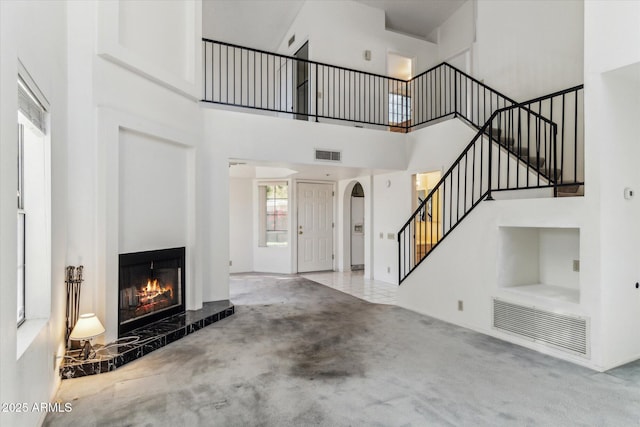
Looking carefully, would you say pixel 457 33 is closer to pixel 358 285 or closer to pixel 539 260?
pixel 539 260

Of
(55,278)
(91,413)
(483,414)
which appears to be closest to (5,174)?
(55,278)

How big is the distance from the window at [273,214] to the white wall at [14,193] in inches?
→ 223

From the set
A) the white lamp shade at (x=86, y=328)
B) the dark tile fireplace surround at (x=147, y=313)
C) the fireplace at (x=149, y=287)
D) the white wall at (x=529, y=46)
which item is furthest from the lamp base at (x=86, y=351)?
the white wall at (x=529, y=46)

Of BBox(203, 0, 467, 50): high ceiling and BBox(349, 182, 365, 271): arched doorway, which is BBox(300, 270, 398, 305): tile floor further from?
BBox(203, 0, 467, 50): high ceiling

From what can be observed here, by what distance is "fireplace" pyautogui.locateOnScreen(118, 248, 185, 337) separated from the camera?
3.93 m

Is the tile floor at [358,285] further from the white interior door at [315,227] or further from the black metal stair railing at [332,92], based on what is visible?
the black metal stair railing at [332,92]

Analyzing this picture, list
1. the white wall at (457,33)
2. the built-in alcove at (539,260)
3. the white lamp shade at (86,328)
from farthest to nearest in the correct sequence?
the white wall at (457,33)
the built-in alcove at (539,260)
the white lamp shade at (86,328)

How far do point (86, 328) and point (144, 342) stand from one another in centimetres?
67

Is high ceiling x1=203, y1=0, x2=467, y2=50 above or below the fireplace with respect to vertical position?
above

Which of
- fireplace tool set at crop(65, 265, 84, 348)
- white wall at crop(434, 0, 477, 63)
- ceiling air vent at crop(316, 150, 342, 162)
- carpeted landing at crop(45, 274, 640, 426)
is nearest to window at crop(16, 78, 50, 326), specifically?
fireplace tool set at crop(65, 265, 84, 348)

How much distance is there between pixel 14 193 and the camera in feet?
6.17

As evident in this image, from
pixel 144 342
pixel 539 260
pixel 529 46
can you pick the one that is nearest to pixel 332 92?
pixel 529 46

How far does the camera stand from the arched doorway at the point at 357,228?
31.0 ft

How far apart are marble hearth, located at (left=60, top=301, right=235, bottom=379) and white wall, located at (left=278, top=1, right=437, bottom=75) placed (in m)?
5.45
